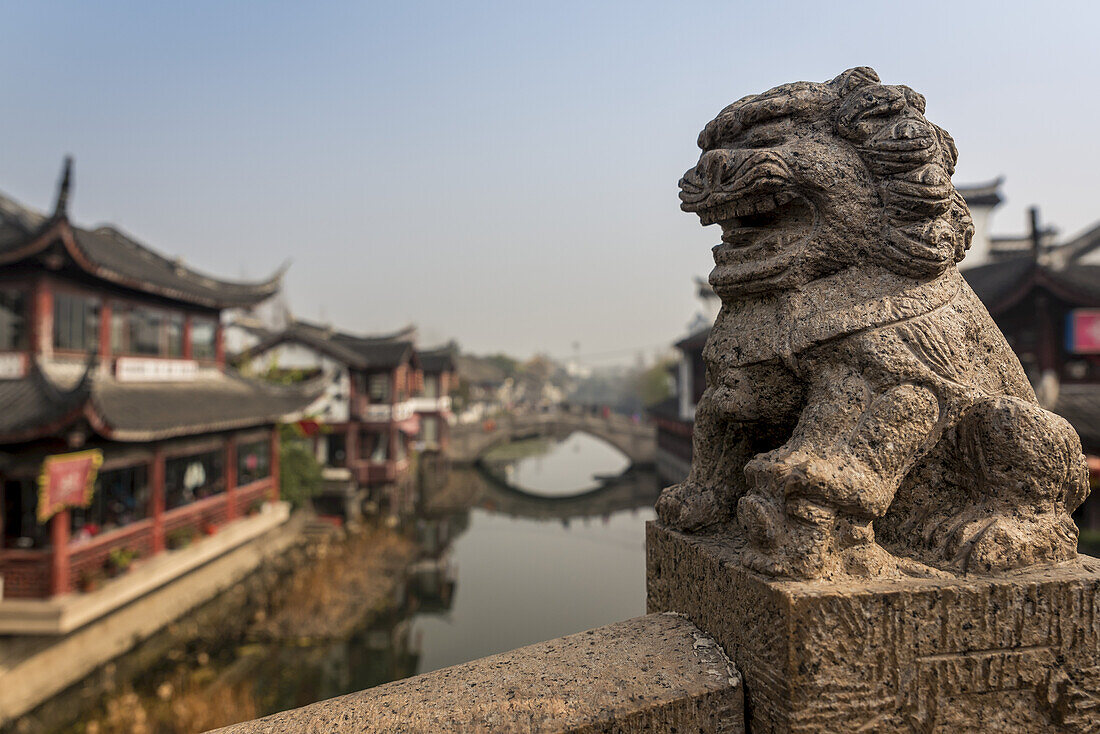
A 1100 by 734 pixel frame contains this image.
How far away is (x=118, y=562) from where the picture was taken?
955cm

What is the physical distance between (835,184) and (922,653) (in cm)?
128

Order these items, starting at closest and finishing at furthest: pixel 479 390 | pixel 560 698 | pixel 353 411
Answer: pixel 560 698
pixel 353 411
pixel 479 390

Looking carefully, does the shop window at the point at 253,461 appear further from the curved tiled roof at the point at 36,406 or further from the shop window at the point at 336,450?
the curved tiled roof at the point at 36,406

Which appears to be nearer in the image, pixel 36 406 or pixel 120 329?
pixel 36 406

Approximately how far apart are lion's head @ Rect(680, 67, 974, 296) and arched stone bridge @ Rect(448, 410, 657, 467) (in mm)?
28514

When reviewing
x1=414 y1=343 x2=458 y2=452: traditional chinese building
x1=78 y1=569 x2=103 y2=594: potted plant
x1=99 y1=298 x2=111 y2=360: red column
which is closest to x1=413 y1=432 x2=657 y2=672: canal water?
x1=414 y1=343 x2=458 y2=452: traditional chinese building

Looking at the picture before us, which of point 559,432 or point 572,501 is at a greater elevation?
point 559,432

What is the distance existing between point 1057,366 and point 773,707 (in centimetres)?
1179

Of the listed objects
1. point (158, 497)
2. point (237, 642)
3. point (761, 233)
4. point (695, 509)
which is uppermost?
point (761, 233)

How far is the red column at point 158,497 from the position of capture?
35.4 feet

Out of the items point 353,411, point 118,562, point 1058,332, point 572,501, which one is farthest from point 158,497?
point 572,501

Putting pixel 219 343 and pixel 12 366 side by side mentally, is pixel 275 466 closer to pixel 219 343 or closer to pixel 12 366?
pixel 219 343

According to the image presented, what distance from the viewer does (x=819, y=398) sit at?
1709 millimetres

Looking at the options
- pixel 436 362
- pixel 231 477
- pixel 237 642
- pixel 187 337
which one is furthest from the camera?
pixel 436 362
